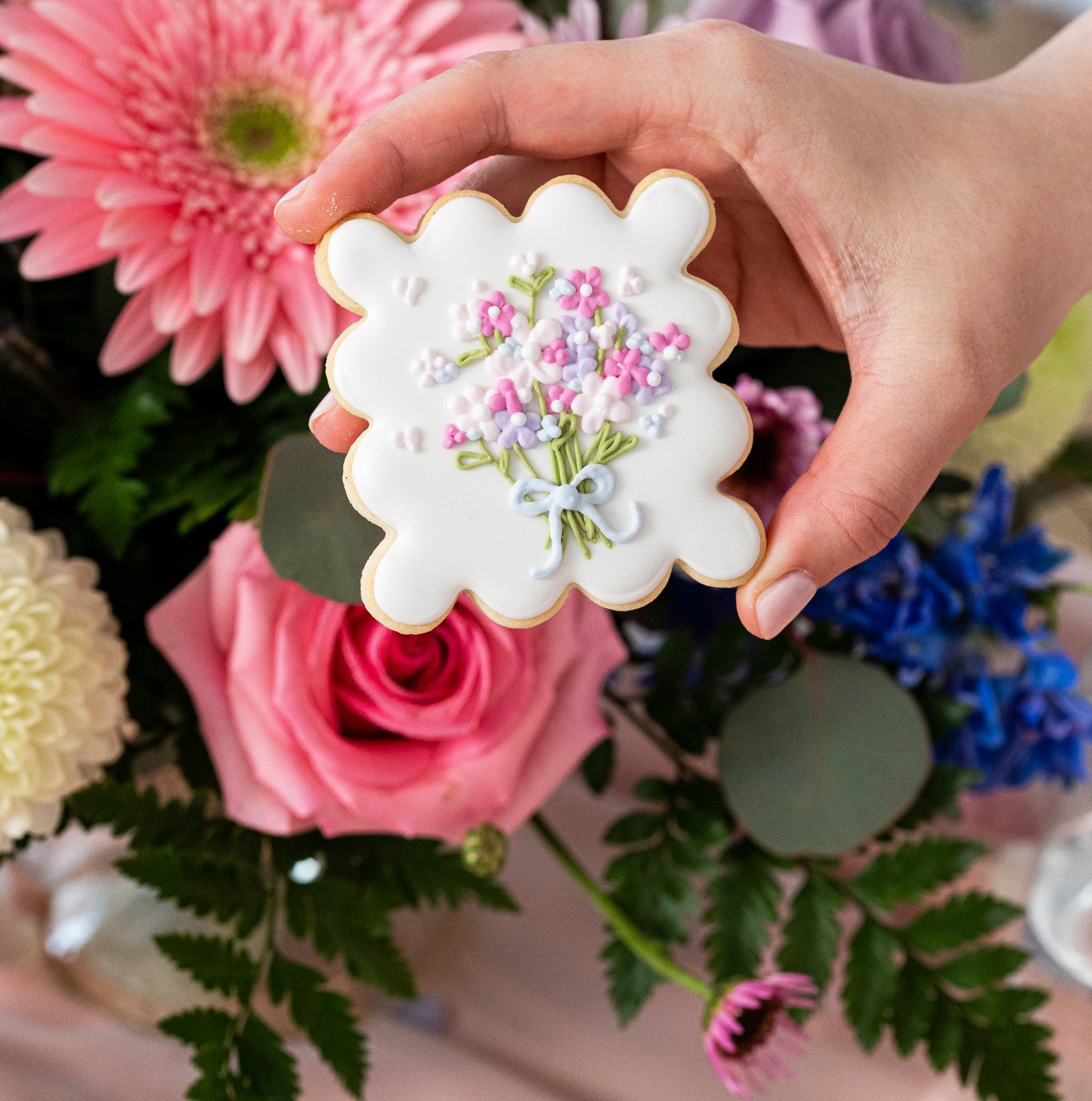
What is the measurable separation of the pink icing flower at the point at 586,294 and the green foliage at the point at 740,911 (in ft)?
1.07

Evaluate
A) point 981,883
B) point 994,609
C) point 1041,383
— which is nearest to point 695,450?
point 994,609

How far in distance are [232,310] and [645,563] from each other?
0.82 ft

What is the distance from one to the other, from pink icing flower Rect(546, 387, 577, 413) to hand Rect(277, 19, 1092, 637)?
0.09 meters

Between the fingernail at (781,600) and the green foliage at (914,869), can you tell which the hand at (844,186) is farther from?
the green foliage at (914,869)

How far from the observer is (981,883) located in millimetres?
789

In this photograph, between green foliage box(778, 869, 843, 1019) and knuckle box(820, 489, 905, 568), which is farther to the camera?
green foliage box(778, 869, 843, 1019)

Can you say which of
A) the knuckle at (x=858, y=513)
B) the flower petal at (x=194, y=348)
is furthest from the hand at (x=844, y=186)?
the flower petal at (x=194, y=348)

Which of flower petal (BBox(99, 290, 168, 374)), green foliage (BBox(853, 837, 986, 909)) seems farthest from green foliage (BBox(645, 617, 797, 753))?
flower petal (BBox(99, 290, 168, 374))

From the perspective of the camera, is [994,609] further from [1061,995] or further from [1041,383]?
[1061,995]

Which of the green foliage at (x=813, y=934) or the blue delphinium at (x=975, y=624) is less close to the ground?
the blue delphinium at (x=975, y=624)

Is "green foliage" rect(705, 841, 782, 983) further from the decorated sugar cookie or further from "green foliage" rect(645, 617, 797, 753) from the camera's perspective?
the decorated sugar cookie

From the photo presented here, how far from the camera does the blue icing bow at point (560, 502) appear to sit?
0.42 metres

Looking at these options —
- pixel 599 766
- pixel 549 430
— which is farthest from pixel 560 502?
pixel 599 766

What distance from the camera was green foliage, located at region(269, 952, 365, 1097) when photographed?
487 mm
